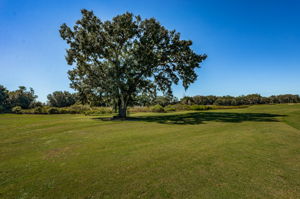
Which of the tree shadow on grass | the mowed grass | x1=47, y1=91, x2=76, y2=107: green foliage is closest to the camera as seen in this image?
the mowed grass

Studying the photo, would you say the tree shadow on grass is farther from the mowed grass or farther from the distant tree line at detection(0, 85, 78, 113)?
the distant tree line at detection(0, 85, 78, 113)

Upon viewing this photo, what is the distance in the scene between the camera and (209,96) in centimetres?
9219

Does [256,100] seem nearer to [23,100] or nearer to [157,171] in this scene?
[157,171]

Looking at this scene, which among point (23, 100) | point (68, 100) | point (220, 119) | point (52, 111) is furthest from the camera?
point (68, 100)

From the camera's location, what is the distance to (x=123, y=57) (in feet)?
73.1

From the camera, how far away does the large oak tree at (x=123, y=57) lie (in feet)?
68.7

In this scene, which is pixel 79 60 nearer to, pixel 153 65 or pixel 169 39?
pixel 153 65

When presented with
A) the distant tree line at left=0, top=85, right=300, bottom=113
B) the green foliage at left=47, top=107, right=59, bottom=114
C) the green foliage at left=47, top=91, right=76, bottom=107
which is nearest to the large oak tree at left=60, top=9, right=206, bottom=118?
the green foliage at left=47, top=107, right=59, bottom=114

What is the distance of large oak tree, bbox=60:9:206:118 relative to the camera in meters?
21.0

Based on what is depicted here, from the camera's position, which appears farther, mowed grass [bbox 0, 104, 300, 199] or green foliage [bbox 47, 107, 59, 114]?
green foliage [bbox 47, 107, 59, 114]

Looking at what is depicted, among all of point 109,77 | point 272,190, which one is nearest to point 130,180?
point 272,190

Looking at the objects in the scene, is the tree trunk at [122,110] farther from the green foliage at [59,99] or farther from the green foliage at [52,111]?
the green foliage at [59,99]

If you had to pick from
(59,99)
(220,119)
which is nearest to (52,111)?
(59,99)

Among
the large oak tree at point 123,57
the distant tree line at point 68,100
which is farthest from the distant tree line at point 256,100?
the large oak tree at point 123,57
